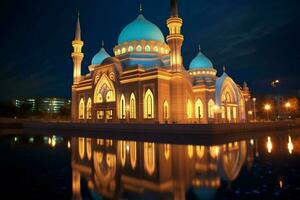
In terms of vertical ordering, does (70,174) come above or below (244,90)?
below

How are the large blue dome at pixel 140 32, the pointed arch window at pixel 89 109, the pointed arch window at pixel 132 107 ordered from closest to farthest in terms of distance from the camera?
the pointed arch window at pixel 132 107, the large blue dome at pixel 140 32, the pointed arch window at pixel 89 109

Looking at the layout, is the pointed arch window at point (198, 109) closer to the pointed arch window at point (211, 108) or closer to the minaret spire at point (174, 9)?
the pointed arch window at point (211, 108)

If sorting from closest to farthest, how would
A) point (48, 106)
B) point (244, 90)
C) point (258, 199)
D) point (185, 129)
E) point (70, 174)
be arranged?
1. point (258, 199)
2. point (70, 174)
3. point (185, 129)
4. point (244, 90)
5. point (48, 106)

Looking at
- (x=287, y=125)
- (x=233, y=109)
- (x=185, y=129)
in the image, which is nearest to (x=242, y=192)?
(x=185, y=129)

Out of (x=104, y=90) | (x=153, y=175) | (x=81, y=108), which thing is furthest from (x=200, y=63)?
(x=153, y=175)

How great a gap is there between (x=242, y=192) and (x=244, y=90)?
48.7 meters

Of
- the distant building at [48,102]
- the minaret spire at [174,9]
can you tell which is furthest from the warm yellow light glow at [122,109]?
the distant building at [48,102]

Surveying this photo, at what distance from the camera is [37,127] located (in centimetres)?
4056

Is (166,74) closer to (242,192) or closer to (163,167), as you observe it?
(163,167)

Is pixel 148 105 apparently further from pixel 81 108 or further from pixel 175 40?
pixel 81 108

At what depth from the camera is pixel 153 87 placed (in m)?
33.5

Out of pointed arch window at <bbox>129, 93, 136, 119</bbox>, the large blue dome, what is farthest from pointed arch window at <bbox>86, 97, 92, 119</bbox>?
the large blue dome

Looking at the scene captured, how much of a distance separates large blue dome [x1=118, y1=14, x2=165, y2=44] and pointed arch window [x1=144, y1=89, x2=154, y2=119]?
11602 mm

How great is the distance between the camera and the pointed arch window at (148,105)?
3394cm
